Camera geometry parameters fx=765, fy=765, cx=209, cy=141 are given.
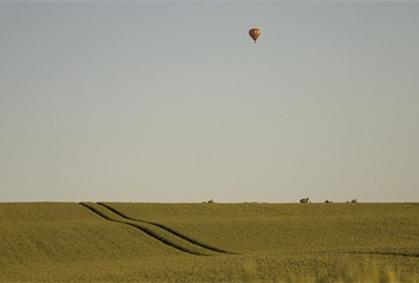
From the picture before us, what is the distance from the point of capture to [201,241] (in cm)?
4597

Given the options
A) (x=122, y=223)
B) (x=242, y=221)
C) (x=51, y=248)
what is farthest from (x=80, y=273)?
(x=242, y=221)

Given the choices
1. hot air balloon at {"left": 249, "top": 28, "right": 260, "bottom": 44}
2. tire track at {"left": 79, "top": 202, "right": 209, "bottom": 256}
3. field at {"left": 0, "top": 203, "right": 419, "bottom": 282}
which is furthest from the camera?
hot air balloon at {"left": 249, "top": 28, "right": 260, "bottom": 44}

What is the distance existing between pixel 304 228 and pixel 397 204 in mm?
23097

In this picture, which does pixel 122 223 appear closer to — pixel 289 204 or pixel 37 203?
pixel 37 203

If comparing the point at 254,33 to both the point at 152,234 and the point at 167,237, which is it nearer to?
the point at 167,237

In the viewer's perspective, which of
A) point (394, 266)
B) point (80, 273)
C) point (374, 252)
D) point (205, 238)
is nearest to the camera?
point (394, 266)

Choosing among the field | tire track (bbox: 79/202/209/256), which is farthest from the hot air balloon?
tire track (bbox: 79/202/209/256)

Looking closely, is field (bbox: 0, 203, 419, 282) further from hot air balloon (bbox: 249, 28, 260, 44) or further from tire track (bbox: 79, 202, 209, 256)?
hot air balloon (bbox: 249, 28, 260, 44)

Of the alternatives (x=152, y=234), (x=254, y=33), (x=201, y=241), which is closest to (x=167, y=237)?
(x=152, y=234)

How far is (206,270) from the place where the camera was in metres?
29.1

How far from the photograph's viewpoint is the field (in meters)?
29.2

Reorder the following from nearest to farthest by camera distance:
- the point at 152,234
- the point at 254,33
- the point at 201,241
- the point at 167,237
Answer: the point at 201,241 < the point at 167,237 < the point at 152,234 < the point at 254,33

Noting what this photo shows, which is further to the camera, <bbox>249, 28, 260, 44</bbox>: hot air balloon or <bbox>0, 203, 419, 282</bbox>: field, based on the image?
<bbox>249, 28, 260, 44</bbox>: hot air balloon

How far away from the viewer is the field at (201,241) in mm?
29203
